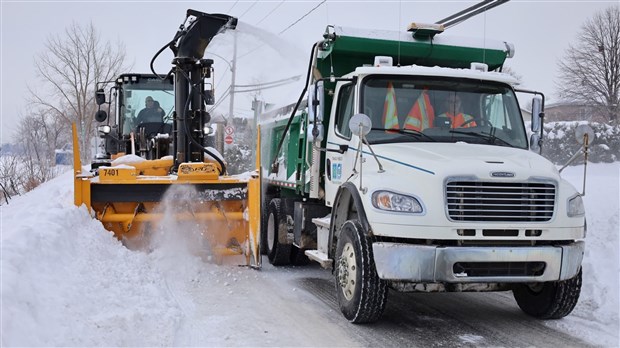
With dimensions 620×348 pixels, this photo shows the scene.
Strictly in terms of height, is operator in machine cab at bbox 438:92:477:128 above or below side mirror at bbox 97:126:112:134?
above

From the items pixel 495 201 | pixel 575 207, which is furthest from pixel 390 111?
pixel 575 207

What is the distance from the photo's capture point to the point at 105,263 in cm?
593

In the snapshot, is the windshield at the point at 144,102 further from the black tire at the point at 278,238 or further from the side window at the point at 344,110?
the side window at the point at 344,110

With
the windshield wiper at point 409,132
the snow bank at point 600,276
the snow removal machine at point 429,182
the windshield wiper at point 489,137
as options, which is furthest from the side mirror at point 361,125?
the snow bank at point 600,276

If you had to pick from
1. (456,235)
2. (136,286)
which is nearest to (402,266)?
(456,235)

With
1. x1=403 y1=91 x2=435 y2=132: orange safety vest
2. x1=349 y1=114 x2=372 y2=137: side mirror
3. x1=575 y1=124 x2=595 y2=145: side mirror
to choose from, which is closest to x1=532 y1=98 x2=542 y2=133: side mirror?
x1=575 y1=124 x2=595 y2=145: side mirror

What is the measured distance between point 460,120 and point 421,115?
0.43m

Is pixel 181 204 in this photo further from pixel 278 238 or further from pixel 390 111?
pixel 390 111

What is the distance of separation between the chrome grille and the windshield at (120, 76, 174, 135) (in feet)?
23.6

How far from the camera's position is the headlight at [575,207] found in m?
5.26

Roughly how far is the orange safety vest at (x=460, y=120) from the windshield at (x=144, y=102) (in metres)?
6.28

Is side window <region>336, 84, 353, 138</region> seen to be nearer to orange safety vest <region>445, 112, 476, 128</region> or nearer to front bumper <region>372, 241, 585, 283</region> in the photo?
orange safety vest <region>445, 112, 476, 128</region>

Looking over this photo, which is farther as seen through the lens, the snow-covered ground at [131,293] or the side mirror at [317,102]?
the side mirror at [317,102]

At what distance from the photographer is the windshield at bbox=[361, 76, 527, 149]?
6.07m
